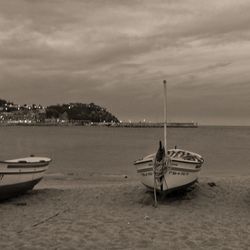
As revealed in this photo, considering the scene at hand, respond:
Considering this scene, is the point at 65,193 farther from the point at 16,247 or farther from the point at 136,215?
the point at 16,247

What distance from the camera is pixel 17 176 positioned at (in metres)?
16.9

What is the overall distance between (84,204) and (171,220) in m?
3.88

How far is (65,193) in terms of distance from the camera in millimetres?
18969

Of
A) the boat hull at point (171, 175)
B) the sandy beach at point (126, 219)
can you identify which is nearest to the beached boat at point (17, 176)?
the sandy beach at point (126, 219)

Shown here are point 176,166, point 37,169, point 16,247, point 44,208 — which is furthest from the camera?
point 37,169

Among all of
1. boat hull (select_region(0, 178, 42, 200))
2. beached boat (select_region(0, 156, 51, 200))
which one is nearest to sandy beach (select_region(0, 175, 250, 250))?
boat hull (select_region(0, 178, 42, 200))

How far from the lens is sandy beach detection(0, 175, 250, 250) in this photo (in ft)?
36.0

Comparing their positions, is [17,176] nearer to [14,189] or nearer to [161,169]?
[14,189]

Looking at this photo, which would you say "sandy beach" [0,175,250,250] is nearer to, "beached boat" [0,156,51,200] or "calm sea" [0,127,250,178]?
"beached boat" [0,156,51,200]

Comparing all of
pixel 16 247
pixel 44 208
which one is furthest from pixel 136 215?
pixel 16 247

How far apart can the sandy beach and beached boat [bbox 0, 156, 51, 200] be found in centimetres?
40

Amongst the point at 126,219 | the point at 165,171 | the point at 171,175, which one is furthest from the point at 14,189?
the point at 171,175

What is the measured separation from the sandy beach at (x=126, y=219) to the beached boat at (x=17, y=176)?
395 mm

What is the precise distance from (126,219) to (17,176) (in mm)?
5253
